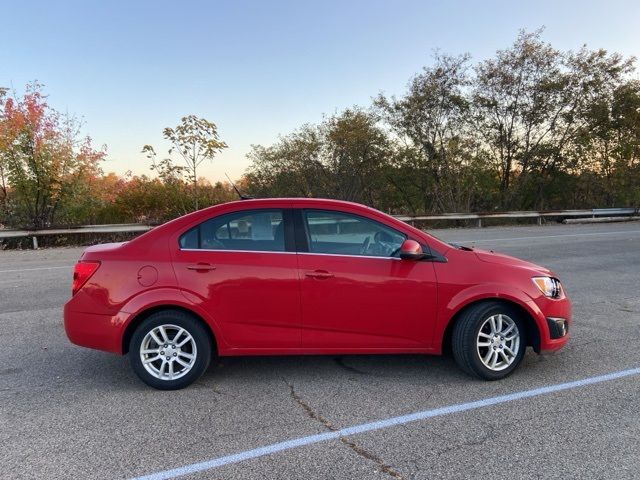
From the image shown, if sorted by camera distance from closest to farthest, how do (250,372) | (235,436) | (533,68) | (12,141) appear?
(235,436) < (250,372) < (12,141) < (533,68)

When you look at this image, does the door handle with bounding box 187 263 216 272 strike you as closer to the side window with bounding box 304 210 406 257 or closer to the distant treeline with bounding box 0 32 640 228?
the side window with bounding box 304 210 406 257

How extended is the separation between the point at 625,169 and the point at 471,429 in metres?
27.5

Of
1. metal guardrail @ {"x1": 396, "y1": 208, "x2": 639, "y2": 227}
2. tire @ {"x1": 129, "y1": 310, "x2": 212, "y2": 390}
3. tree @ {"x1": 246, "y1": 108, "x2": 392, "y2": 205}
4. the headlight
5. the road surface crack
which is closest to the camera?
the road surface crack

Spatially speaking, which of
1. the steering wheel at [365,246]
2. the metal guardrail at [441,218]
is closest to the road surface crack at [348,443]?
the steering wheel at [365,246]

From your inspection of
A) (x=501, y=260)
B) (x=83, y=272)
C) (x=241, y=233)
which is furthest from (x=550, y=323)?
(x=83, y=272)

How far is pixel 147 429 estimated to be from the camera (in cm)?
349

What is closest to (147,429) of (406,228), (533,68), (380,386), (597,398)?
(380,386)

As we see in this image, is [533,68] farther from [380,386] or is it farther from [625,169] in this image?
[380,386]

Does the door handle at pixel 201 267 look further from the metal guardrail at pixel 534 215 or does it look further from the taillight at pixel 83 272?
the metal guardrail at pixel 534 215

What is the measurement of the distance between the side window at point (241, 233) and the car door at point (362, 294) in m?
0.22

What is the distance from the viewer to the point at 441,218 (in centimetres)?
2208

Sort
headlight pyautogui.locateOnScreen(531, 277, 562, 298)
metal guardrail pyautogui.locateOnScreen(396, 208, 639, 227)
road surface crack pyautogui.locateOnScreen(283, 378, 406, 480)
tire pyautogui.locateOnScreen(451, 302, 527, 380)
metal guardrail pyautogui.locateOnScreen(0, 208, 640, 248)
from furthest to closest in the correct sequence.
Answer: metal guardrail pyautogui.locateOnScreen(396, 208, 639, 227) < metal guardrail pyautogui.locateOnScreen(0, 208, 640, 248) < headlight pyautogui.locateOnScreen(531, 277, 562, 298) < tire pyautogui.locateOnScreen(451, 302, 527, 380) < road surface crack pyautogui.locateOnScreen(283, 378, 406, 480)

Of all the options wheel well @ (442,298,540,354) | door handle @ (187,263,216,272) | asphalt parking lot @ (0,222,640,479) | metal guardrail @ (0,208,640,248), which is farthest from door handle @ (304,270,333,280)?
metal guardrail @ (0,208,640,248)

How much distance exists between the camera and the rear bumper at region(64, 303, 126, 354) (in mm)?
4109
